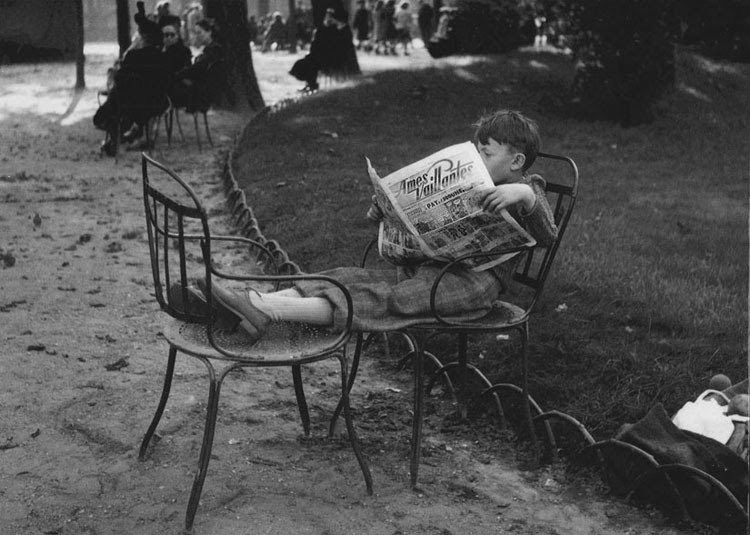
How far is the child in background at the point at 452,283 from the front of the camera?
3396 mm

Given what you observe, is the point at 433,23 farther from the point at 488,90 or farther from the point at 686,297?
the point at 686,297

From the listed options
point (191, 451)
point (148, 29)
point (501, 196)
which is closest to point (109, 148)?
point (148, 29)

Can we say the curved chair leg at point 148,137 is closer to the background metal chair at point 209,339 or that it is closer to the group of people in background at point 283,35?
the background metal chair at point 209,339

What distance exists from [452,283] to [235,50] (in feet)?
43.7

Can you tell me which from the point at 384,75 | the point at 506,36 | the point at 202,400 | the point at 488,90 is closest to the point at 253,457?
the point at 202,400

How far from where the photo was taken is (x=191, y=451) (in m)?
3.82

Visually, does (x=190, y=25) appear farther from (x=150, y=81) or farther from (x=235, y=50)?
(x=150, y=81)

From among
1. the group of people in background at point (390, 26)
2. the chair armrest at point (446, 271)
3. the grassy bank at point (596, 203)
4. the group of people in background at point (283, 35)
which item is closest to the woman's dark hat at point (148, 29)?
the grassy bank at point (596, 203)

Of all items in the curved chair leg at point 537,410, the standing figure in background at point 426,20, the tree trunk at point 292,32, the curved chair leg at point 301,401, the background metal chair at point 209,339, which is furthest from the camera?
the tree trunk at point 292,32

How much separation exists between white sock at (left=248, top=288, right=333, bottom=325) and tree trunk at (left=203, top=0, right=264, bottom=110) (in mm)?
13187

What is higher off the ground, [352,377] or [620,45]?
[620,45]

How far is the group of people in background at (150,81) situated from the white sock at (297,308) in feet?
29.0

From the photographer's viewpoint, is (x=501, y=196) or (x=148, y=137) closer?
(x=501, y=196)

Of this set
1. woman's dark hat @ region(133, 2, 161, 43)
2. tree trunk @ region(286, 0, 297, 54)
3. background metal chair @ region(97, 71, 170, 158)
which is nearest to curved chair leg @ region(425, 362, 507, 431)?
background metal chair @ region(97, 71, 170, 158)
